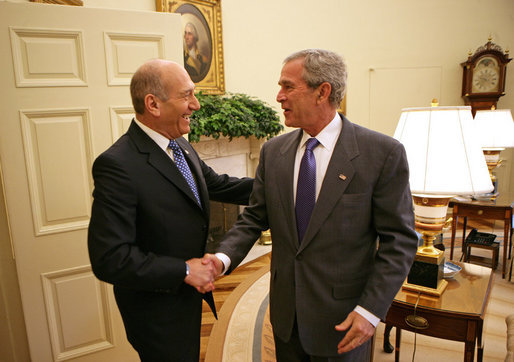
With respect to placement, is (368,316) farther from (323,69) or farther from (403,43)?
(403,43)

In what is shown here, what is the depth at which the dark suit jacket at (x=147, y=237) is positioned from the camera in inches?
46.5

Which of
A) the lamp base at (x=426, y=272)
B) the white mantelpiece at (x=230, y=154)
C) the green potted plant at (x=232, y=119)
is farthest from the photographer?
the white mantelpiece at (x=230, y=154)

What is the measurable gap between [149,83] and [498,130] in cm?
363

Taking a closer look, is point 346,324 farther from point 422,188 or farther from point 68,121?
point 68,121

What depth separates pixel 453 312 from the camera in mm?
1606

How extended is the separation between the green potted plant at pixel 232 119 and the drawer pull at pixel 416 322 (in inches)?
97.3

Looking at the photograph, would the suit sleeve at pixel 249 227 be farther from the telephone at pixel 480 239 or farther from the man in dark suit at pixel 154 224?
the telephone at pixel 480 239

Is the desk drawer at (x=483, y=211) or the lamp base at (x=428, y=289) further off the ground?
the lamp base at (x=428, y=289)

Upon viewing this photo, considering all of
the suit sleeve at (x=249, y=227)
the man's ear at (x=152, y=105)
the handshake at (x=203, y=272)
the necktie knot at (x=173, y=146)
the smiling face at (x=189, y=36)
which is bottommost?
the handshake at (x=203, y=272)

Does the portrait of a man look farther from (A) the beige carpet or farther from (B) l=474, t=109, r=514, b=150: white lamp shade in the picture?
(B) l=474, t=109, r=514, b=150: white lamp shade

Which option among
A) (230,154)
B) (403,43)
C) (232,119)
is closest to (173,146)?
(232,119)

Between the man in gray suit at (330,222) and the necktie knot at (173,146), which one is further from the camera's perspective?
the necktie knot at (173,146)

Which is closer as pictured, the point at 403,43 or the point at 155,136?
the point at 155,136

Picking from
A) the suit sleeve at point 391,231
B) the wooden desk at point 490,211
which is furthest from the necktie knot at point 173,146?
the wooden desk at point 490,211
